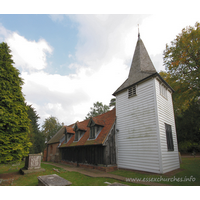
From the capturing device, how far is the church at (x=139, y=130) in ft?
34.1

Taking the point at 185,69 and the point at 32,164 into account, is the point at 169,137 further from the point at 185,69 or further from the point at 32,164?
the point at 32,164

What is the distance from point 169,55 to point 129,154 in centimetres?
1618

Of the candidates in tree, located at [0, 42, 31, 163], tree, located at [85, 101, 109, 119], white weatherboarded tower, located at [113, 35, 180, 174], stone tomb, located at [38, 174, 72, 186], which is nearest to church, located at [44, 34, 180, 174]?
white weatherboarded tower, located at [113, 35, 180, 174]

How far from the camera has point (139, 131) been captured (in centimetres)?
1159

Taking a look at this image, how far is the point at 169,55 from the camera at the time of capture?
19578mm

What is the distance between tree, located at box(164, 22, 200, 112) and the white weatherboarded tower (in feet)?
16.9

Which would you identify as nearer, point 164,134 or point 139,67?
point 164,134

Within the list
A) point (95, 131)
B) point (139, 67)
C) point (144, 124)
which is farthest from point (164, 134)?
point (139, 67)

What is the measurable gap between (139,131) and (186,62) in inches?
518

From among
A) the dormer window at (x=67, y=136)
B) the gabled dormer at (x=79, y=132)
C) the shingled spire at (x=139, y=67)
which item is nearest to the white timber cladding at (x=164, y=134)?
the shingled spire at (x=139, y=67)

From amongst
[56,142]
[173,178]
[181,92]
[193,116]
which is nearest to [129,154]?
[173,178]

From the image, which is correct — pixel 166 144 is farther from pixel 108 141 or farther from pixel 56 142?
pixel 56 142

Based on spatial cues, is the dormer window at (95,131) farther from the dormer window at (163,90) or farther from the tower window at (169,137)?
the dormer window at (163,90)

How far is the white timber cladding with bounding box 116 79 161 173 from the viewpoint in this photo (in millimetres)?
10336
